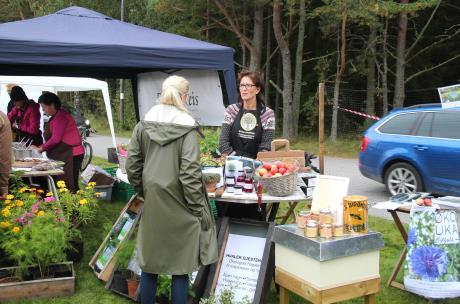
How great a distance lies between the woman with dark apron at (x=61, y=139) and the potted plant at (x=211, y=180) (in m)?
2.79

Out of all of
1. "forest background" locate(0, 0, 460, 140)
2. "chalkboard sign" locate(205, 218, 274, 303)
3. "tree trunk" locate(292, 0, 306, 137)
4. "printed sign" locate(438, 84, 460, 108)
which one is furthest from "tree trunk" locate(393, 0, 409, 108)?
"chalkboard sign" locate(205, 218, 274, 303)

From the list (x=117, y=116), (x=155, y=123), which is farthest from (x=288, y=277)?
(x=117, y=116)

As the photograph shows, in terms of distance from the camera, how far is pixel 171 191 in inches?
118

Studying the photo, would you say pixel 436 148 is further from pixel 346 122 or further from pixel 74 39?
pixel 346 122

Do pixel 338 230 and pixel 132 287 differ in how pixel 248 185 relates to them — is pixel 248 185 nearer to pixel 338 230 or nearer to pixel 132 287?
pixel 338 230

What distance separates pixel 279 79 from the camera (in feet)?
71.8

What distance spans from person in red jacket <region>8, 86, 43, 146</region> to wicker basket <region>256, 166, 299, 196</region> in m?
4.23

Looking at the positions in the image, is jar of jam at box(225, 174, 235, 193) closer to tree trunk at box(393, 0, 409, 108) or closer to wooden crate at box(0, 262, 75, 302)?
wooden crate at box(0, 262, 75, 302)

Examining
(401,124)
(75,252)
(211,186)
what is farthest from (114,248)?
(401,124)

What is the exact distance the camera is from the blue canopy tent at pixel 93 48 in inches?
177

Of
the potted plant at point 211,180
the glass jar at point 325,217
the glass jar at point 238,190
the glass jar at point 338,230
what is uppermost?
the potted plant at point 211,180

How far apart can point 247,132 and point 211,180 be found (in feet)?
2.13

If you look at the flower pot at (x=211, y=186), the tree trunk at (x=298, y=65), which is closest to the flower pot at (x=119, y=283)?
the flower pot at (x=211, y=186)

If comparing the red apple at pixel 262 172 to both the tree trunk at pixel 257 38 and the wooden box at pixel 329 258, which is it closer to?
the wooden box at pixel 329 258
